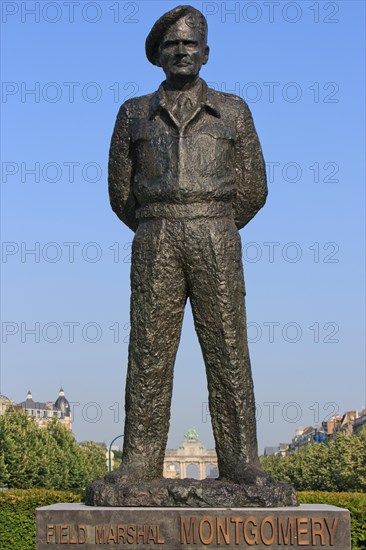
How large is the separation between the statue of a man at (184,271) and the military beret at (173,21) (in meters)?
0.01

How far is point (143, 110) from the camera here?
7.18 m

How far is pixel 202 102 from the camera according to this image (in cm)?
706

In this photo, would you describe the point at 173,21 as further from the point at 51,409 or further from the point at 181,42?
the point at 51,409

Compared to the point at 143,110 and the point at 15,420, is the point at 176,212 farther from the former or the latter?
the point at 15,420

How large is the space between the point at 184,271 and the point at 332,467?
130 feet

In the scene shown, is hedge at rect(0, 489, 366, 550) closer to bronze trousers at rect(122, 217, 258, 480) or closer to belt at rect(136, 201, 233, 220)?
bronze trousers at rect(122, 217, 258, 480)

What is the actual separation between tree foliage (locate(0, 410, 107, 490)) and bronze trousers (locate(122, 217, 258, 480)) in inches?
1200

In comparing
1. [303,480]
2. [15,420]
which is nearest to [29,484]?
[15,420]

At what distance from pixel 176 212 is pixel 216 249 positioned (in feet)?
1.37

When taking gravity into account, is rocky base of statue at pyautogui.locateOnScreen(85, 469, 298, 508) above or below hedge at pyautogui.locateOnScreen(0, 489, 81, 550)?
above

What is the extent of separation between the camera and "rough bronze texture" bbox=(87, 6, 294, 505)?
6.83 metres

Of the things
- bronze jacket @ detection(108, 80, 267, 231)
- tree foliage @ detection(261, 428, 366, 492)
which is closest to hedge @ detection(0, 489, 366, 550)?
bronze jacket @ detection(108, 80, 267, 231)

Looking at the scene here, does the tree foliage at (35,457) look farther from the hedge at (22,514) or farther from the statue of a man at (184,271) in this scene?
the statue of a man at (184,271)

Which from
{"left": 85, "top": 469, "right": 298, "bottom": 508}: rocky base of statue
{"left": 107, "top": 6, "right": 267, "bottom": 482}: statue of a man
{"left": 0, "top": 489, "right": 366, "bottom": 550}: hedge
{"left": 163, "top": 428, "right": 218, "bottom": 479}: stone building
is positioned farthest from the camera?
{"left": 163, "top": 428, "right": 218, "bottom": 479}: stone building
